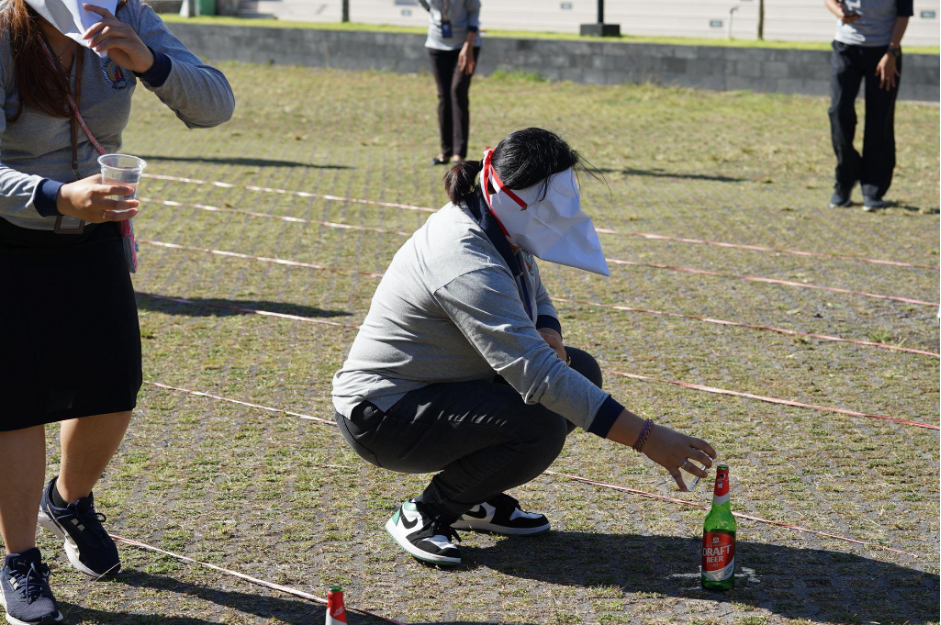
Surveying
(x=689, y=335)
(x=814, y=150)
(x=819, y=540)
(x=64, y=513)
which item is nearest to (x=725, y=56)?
(x=814, y=150)

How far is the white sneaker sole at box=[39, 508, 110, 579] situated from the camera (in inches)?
121

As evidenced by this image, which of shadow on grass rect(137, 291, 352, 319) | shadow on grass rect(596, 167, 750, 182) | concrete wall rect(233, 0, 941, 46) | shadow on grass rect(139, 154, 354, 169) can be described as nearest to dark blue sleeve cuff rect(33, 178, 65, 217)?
shadow on grass rect(137, 291, 352, 319)

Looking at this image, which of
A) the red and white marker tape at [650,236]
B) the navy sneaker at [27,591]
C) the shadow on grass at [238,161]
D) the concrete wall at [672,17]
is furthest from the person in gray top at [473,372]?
the concrete wall at [672,17]

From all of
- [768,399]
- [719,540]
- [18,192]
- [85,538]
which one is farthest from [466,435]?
[768,399]

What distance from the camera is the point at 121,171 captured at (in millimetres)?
2391

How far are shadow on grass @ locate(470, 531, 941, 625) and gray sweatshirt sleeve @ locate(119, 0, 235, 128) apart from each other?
5.18 ft

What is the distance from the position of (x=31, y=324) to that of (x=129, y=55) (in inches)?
29.4

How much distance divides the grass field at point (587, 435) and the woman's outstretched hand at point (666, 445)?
49 centimetres

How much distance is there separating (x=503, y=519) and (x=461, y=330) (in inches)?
32.4

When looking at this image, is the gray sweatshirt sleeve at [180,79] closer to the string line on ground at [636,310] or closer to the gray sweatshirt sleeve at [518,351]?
the gray sweatshirt sleeve at [518,351]

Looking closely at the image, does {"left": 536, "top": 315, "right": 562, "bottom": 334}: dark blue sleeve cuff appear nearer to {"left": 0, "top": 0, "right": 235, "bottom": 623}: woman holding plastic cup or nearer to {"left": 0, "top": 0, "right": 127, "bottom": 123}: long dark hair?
{"left": 0, "top": 0, "right": 235, "bottom": 623}: woman holding plastic cup

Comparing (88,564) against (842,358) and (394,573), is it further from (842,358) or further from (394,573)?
(842,358)

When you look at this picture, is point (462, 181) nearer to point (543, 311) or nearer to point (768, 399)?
point (543, 311)

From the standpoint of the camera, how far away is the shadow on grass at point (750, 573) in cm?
313
